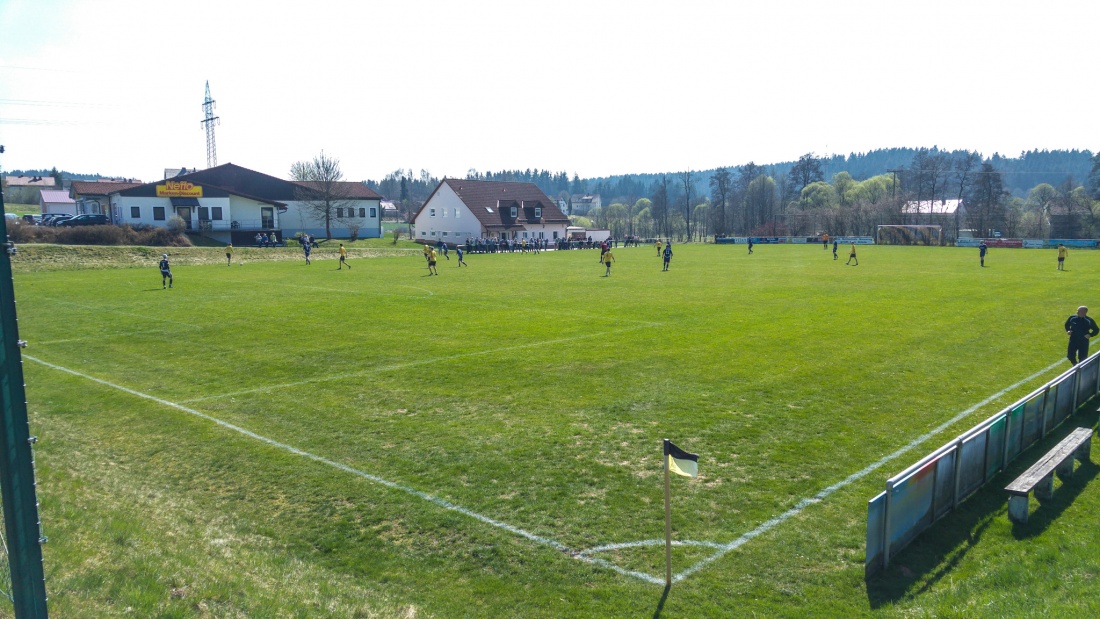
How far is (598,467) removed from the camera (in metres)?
10.4

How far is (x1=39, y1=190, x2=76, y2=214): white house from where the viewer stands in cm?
9631

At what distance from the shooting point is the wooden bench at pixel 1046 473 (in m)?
8.41

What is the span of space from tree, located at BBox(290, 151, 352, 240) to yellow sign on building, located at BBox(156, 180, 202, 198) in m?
12.9

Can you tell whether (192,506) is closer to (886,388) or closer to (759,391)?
(759,391)

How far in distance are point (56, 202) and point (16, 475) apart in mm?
113379

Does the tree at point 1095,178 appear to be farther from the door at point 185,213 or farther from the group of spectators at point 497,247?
the door at point 185,213

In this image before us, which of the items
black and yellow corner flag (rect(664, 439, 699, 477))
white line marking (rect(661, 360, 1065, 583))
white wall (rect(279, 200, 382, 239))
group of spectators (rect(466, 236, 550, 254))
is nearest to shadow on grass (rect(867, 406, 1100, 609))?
white line marking (rect(661, 360, 1065, 583))

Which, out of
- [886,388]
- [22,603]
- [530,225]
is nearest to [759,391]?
[886,388]

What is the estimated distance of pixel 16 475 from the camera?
4.72m

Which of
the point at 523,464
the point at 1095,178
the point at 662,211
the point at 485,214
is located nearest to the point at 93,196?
the point at 485,214

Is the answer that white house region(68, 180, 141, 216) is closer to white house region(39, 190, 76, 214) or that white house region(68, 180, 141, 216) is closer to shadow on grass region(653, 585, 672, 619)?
white house region(39, 190, 76, 214)

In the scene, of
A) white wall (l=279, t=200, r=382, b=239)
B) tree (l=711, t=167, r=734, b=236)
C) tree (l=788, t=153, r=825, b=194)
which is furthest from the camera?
tree (l=788, t=153, r=825, b=194)

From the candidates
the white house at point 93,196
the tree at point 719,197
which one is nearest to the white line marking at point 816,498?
the white house at point 93,196

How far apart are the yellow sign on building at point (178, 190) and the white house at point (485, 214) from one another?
83.8ft
